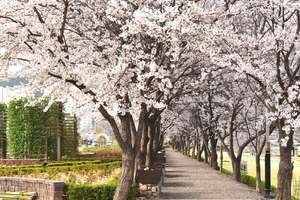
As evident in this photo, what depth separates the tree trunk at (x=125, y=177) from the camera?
9812mm

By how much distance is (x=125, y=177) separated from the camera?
9844mm

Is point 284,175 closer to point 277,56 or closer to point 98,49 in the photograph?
point 277,56

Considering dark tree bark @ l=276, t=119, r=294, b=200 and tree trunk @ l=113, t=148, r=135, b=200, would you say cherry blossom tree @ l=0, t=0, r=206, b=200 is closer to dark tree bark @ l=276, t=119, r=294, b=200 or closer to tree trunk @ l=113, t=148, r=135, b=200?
tree trunk @ l=113, t=148, r=135, b=200

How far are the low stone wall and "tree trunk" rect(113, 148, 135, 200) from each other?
1.69 metres

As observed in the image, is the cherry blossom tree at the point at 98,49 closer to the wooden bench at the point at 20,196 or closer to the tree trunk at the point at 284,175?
the wooden bench at the point at 20,196

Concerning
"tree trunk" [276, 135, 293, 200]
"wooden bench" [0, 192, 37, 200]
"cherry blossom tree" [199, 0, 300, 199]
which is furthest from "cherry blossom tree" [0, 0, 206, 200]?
"tree trunk" [276, 135, 293, 200]

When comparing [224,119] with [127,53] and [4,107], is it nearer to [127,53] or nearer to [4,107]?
[4,107]

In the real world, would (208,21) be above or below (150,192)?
above

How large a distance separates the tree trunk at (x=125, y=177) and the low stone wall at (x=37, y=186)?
66.4 inches

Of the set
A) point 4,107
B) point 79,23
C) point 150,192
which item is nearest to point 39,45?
point 79,23

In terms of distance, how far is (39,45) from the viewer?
30.4ft

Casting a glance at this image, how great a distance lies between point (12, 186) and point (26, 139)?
1121 centimetres

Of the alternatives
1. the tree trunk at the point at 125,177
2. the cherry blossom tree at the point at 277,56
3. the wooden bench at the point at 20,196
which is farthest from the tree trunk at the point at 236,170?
the wooden bench at the point at 20,196

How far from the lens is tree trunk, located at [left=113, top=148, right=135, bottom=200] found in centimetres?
981
